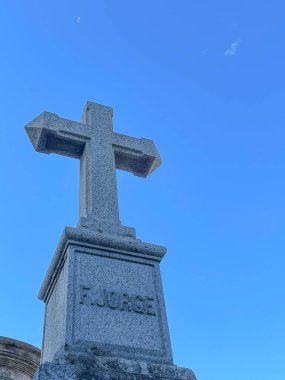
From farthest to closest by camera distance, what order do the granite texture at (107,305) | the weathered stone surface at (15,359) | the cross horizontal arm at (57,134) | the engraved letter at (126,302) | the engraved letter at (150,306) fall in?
1. the weathered stone surface at (15,359)
2. the cross horizontal arm at (57,134)
3. the engraved letter at (150,306)
4. the engraved letter at (126,302)
5. the granite texture at (107,305)

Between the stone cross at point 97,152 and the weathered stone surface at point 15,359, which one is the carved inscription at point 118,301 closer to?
the stone cross at point 97,152

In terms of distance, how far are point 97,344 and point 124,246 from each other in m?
1.01

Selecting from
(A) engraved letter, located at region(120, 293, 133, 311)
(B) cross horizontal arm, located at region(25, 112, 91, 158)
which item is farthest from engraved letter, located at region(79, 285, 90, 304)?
(B) cross horizontal arm, located at region(25, 112, 91, 158)

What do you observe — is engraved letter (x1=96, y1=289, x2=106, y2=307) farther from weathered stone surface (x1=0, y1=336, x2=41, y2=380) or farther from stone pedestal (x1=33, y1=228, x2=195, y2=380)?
weathered stone surface (x1=0, y1=336, x2=41, y2=380)

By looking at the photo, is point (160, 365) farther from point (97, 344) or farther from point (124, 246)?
point (124, 246)

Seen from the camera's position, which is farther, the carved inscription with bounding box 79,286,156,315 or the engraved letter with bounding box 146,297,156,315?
the engraved letter with bounding box 146,297,156,315

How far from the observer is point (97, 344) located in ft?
11.5

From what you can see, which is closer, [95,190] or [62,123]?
[95,190]

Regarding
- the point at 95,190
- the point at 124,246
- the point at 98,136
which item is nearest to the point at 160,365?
the point at 124,246

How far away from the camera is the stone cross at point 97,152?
4715 millimetres

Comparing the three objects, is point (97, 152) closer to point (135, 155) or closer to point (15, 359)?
point (135, 155)

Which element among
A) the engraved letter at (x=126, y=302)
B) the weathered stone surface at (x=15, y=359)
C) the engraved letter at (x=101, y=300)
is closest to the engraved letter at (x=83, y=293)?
the engraved letter at (x=101, y=300)

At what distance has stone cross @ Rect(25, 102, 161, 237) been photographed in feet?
15.5

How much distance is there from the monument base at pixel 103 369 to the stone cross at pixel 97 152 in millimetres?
1403
